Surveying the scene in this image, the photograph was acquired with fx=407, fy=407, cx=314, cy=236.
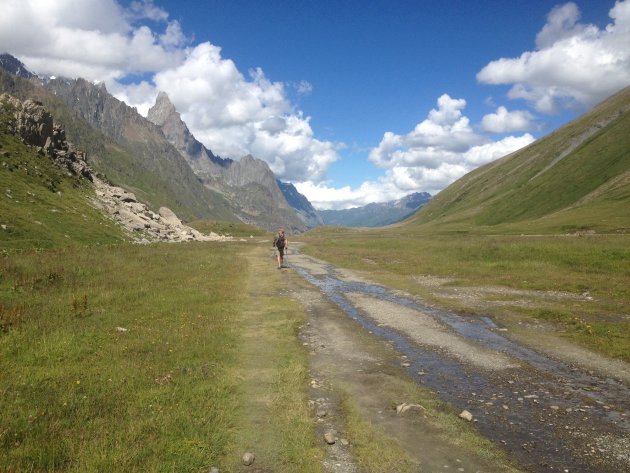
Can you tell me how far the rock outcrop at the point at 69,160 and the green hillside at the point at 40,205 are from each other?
8.85ft

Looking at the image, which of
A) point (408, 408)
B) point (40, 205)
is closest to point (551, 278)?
point (408, 408)

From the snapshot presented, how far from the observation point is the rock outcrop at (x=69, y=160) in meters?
76.5

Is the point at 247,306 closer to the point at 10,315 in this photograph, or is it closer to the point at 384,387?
the point at 10,315

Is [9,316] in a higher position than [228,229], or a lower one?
lower

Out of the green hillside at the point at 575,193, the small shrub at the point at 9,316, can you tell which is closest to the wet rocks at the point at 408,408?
the small shrub at the point at 9,316

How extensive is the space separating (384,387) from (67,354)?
32.5 ft

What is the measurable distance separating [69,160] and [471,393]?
316 feet

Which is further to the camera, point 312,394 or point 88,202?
point 88,202

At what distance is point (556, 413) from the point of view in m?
10.5

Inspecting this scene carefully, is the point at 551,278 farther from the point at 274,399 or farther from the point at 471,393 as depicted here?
the point at 274,399

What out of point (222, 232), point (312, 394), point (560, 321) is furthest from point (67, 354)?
point (222, 232)

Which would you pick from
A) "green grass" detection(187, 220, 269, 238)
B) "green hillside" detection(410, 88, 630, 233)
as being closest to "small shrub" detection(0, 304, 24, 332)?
"green hillside" detection(410, 88, 630, 233)

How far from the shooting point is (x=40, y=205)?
178 ft

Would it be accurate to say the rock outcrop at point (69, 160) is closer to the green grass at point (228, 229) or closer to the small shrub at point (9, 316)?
the small shrub at point (9, 316)
